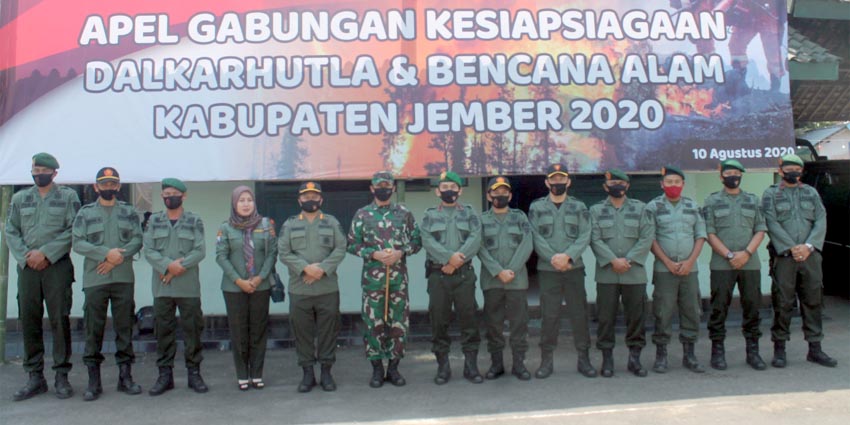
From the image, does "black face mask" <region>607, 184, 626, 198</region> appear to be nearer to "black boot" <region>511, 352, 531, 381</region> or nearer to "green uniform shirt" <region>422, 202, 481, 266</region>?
"green uniform shirt" <region>422, 202, 481, 266</region>

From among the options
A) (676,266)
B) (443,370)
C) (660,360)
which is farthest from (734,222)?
(443,370)

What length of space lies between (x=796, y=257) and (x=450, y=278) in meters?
2.96

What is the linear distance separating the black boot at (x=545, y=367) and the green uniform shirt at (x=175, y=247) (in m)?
2.83

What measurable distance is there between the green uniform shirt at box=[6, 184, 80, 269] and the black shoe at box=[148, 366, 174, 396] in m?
1.20

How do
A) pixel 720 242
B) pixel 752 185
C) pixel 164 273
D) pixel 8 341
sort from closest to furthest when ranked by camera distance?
pixel 164 273 < pixel 720 242 < pixel 8 341 < pixel 752 185

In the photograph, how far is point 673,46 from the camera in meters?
6.28

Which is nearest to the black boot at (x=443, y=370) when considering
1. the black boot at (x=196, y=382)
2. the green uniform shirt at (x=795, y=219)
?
the black boot at (x=196, y=382)

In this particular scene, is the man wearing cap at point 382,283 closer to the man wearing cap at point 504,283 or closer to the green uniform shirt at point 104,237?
the man wearing cap at point 504,283

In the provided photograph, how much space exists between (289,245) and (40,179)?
202 cm

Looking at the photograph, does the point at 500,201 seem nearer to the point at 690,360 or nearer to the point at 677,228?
the point at 677,228

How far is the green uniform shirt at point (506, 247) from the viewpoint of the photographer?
5.23 metres

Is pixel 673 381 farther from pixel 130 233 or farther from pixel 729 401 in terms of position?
pixel 130 233

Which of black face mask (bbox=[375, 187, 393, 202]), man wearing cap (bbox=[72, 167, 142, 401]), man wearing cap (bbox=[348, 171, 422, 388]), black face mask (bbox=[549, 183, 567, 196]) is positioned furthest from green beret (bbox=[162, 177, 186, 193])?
black face mask (bbox=[549, 183, 567, 196])

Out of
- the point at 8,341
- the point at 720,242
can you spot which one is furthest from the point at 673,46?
the point at 8,341
